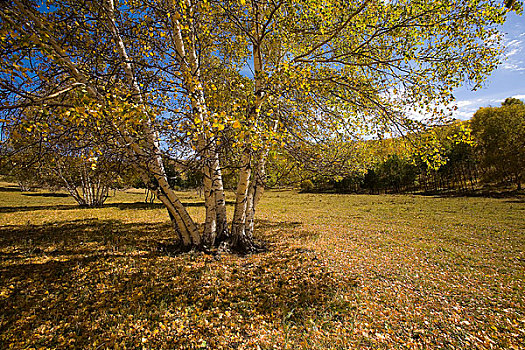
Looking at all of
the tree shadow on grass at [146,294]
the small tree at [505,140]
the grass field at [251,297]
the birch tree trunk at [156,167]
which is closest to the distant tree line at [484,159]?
the small tree at [505,140]

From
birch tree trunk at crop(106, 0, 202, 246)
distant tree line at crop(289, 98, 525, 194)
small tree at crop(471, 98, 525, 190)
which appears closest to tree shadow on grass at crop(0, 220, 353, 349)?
birch tree trunk at crop(106, 0, 202, 246)

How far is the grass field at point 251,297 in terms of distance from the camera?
4.01 meters

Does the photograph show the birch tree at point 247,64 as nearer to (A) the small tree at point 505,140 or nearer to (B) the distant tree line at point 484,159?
(B) the distant tree line at point 484,159

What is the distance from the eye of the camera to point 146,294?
5.06m

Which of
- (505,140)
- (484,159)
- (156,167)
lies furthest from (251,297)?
(484,159)

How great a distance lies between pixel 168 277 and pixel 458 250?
12290 mm

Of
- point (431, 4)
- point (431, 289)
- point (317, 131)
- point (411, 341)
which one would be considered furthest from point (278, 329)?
point (431, 4)

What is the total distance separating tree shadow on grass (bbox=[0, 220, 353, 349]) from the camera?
390cm

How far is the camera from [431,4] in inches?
216

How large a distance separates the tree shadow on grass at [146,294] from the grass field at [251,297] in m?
0.02

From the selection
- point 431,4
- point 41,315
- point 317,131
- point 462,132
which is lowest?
point 41,315

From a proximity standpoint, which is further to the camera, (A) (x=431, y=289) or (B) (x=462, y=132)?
(A) (x=431, y=289)

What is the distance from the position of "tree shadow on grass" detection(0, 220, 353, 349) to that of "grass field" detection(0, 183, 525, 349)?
0.02 meters

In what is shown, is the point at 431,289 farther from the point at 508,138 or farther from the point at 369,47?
the point at 508,138
